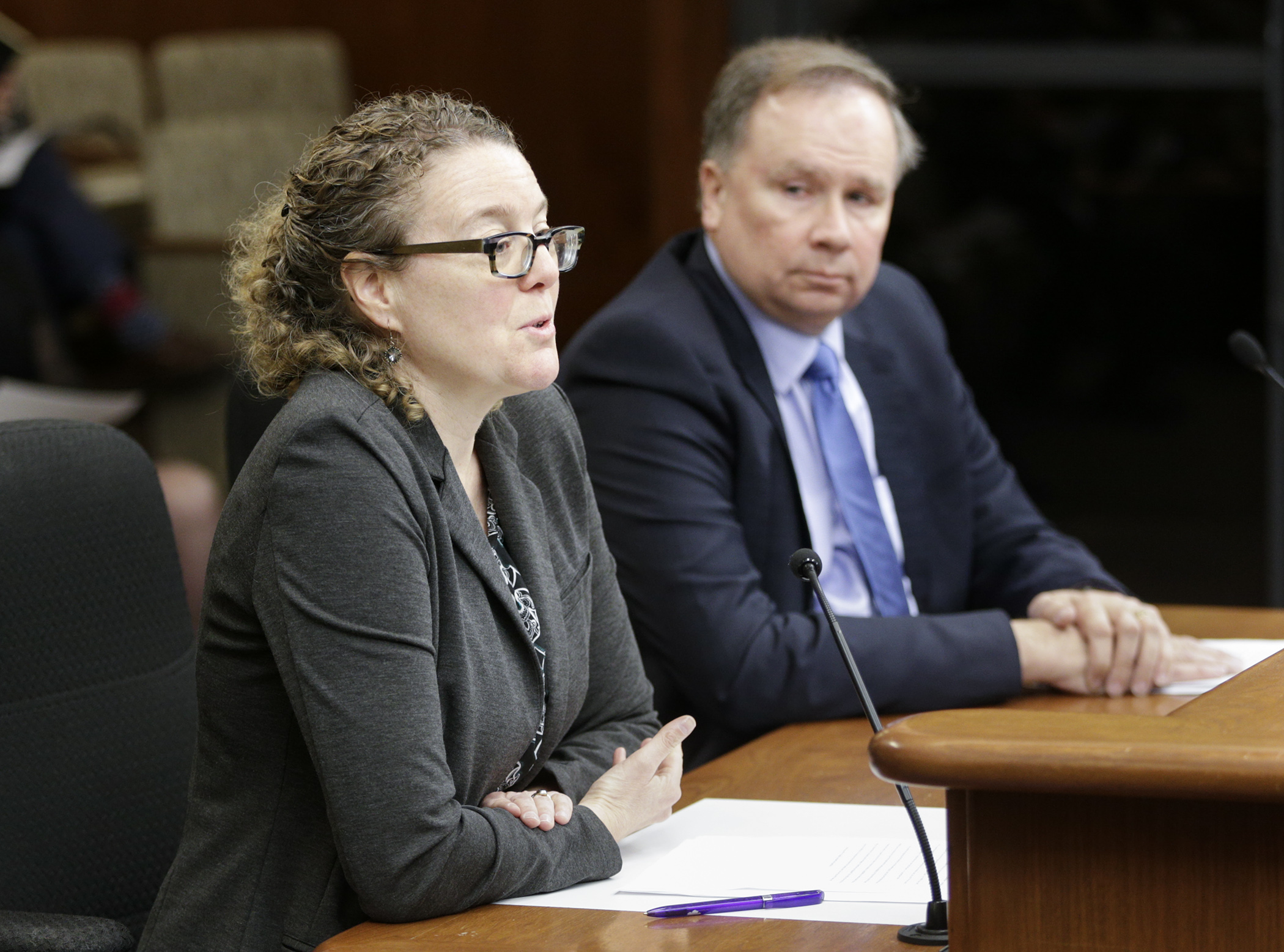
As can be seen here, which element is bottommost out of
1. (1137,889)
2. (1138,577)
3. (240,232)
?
(1138,577)

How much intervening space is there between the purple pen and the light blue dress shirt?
76cm

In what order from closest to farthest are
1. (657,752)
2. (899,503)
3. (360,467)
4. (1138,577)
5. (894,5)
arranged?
(360,467) < (657,752) < (899,503) < (894,5) < (1138,577)

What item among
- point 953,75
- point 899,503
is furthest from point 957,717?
point 953,75

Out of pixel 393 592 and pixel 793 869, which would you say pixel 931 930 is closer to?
pixel 793 869

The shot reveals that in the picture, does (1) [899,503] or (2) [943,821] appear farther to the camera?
(1) [899,503]

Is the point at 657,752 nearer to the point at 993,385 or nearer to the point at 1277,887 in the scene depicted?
the point at 1277,887

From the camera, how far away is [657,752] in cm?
139

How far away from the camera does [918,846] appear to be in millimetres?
1362

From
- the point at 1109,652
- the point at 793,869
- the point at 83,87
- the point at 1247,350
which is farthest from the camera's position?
the point at 83,87

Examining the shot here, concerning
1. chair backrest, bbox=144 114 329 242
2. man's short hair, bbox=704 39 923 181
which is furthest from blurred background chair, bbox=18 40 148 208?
man's short hair, bbox=704 39 923 181

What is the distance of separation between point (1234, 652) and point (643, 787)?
81 centimetres

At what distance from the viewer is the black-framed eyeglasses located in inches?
52.6

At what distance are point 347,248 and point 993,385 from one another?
3712 millimetres

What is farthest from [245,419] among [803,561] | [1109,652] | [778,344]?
[1109,652]
